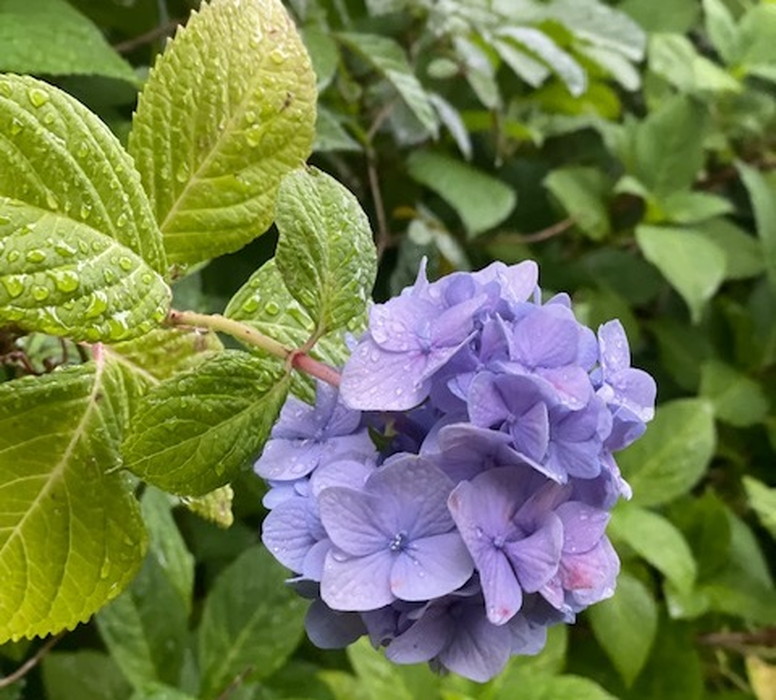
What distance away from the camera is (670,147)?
1.18m

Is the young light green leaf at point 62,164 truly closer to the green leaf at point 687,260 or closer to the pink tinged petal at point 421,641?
the pink tinged petal at point 421,641

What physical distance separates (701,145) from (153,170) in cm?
89

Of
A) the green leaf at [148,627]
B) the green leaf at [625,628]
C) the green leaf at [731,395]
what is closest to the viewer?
the green leaf at [148,627]

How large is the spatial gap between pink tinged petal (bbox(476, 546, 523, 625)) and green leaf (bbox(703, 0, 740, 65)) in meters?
1.03

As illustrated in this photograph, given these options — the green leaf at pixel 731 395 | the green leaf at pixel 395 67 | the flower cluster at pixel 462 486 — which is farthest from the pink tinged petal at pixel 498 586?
the green leaf at pixel 731 395

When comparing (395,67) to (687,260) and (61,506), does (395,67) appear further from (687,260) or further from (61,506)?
(61,506)

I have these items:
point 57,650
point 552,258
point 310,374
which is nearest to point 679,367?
point 552,258

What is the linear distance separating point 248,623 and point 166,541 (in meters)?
0.13

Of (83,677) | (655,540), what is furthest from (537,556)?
(655,540)

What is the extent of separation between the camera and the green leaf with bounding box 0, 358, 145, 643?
43cm

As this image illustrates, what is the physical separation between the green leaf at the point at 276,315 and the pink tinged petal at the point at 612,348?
0.11 metres

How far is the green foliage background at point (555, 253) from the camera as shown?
2.61 ft

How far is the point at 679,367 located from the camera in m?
1.27

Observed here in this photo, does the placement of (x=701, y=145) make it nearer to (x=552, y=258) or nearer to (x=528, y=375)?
(x=552, y=258)
